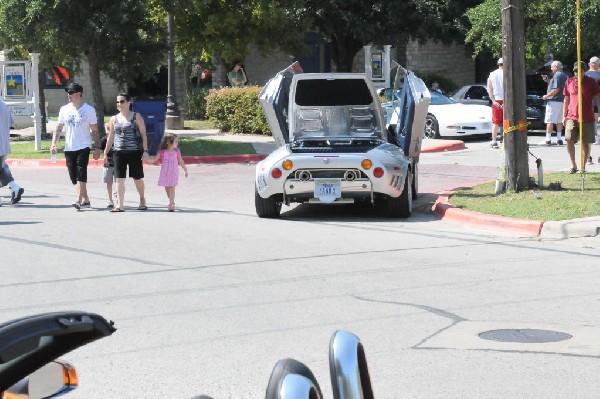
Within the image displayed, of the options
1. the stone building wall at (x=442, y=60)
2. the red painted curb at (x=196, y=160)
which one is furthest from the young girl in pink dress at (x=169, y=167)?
the stone building wall at (x=442, y=60)

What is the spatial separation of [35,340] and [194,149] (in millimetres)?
22504

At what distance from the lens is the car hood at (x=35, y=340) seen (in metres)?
2.40

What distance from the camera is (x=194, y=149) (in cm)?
2483

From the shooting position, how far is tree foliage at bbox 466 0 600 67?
3050 centimetres

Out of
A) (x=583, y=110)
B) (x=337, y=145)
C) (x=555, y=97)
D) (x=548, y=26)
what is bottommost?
(x=337, y=145)

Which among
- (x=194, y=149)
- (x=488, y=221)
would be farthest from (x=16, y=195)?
(x=194, y=149)

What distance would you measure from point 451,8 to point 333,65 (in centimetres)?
803

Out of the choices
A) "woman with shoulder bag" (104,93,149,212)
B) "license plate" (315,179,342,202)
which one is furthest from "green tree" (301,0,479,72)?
"license plate" (315,179,342,202)

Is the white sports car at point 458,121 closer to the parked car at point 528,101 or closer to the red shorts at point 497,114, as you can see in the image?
the parked car at point 528,101

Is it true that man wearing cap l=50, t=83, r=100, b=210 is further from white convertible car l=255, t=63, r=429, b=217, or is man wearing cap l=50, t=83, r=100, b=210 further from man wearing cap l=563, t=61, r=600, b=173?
man wearing cap l=563, t=61, r=600, b=173

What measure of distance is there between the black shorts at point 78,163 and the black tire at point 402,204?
176 inches

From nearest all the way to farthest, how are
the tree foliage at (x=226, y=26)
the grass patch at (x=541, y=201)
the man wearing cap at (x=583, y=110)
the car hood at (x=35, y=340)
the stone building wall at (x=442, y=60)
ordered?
the car hood at (x=35, y=340) < the grass patch at (x=541, y=201) < the man wearing cap at (x=583, y=110) < the tree foliage at (x=226, y=26) < the stone building wall at (x=442, y=60)

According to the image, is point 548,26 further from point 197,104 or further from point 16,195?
point 16,195

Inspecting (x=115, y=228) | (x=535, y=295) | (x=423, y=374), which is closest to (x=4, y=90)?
(x=115, y=228)
